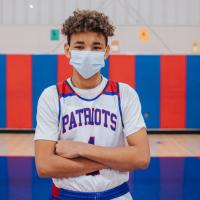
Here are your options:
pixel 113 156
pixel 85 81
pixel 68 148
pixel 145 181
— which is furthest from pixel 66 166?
pixel 145 181

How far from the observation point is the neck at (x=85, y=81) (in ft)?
5.26

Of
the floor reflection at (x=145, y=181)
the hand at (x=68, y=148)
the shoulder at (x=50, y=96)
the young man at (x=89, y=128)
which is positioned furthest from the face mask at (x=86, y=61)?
the floor reflection at (x=145, y=181)

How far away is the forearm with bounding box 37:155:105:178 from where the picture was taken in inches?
60.6

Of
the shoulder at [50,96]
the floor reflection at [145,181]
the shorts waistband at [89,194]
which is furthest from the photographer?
the floor reflection at [145,181]

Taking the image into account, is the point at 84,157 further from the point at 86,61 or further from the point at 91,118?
the point at 86,61

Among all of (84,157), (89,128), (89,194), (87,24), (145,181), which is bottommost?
(145,181)

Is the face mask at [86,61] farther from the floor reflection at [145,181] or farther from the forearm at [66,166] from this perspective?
the floor reflection at [145,181]

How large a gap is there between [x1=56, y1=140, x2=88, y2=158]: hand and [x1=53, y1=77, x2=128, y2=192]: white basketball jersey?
3cm

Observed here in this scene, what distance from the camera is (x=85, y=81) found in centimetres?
161

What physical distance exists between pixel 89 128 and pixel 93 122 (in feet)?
0.09

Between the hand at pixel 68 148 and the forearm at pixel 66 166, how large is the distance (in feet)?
0.07

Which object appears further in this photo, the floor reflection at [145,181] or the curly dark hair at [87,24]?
the floor reflection at [145,181]

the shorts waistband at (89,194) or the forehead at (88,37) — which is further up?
the forehead at (88,37)

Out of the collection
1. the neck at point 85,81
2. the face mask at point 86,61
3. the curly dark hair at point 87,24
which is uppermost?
the curly dark hair at point 87,24
